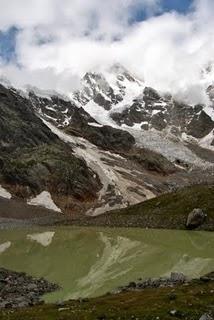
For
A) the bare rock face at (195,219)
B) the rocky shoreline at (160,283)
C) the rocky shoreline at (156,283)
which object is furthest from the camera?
the bare rock face at (195,219)

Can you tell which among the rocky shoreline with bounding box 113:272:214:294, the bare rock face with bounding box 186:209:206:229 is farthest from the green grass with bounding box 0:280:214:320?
the bare rock face with bounding box 186:209:206:229

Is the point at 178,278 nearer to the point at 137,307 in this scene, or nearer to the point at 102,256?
the point at 137,307

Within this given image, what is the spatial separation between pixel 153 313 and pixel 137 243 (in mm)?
53287

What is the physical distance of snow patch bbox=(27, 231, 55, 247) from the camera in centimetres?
9062

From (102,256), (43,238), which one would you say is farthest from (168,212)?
(102,256)

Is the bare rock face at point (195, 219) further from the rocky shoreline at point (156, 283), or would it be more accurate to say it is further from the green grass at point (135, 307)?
the green grass at point (135, 307)

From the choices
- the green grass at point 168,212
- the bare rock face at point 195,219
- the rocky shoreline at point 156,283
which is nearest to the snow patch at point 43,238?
the green grass at point 168,212

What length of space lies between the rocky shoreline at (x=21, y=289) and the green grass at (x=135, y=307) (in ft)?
18.2

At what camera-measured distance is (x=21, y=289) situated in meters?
48.0

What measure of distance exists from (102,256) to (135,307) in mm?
38586

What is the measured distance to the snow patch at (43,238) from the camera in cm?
9062

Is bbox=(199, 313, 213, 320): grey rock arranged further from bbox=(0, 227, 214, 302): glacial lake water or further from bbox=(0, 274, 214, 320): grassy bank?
bbox=(0, 227, 214, 302): glacial lake water

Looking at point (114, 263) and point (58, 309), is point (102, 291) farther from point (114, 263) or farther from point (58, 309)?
point (114, 263)

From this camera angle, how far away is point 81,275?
55.7 metres
